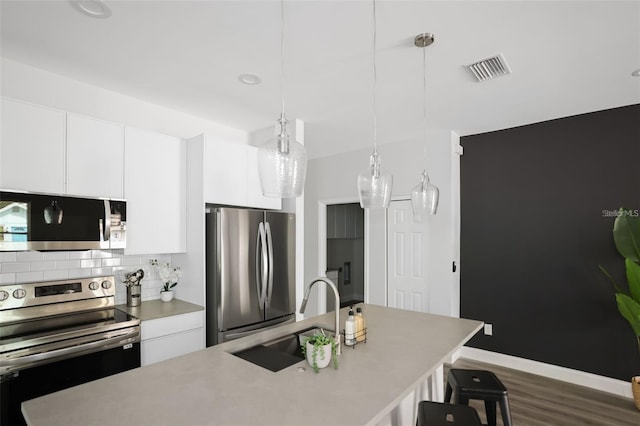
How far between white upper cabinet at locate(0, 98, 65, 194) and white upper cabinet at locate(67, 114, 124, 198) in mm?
63

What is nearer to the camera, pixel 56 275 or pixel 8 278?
pixel 8 278

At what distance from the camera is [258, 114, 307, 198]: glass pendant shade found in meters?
1.47

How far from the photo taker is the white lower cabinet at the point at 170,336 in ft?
8.63

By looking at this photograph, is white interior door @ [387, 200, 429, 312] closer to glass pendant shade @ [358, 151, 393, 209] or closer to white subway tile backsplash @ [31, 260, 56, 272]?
glass pendant shade @ [358, 151, 393, 209]

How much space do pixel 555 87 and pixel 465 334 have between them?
7.32ft

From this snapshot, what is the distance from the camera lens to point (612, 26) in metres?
2.08

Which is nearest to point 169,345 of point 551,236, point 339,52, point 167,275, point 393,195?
point 167,275

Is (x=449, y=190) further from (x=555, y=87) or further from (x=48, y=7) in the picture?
(x=48, y=7)

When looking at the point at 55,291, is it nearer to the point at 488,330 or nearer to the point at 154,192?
the point at 154,192

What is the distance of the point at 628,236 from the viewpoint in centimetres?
300

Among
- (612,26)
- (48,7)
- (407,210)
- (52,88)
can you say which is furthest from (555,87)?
(52,88)

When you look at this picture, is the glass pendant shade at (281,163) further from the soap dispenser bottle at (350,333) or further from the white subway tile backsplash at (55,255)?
the white subway tile backsplash at (55,255)

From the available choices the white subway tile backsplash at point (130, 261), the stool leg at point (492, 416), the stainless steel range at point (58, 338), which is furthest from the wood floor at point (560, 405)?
the white subway tile backsplash at point (130, 261)

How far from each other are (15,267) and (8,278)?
8 cm
